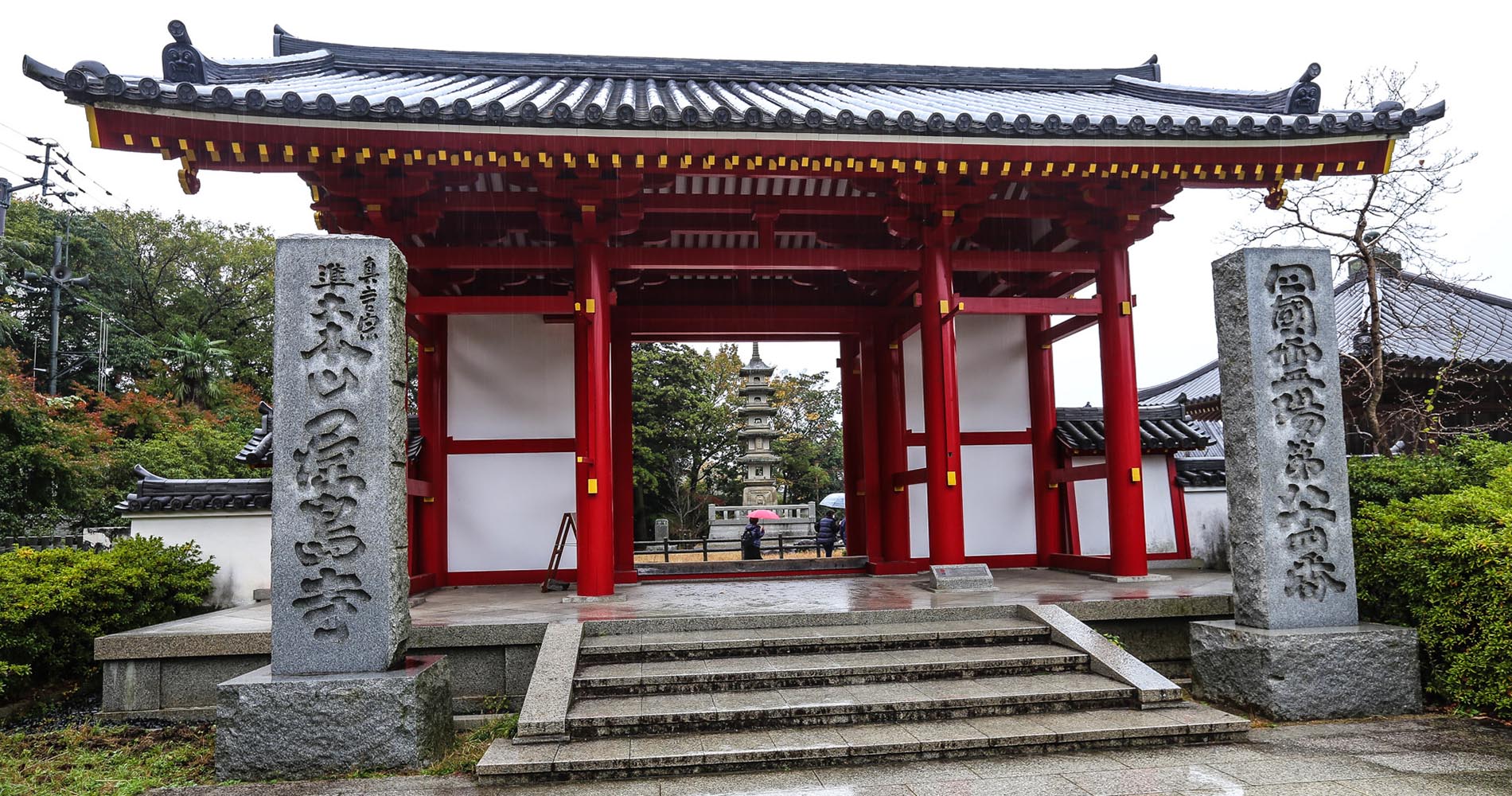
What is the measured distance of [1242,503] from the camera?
578cm

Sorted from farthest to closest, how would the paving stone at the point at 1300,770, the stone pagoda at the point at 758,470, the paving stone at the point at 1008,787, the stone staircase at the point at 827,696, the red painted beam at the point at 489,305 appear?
the stone pagoda at the point at 758,470
the red painted beam at the point at 489,305
the stone staircase at the point at 827,696
the paving stone at the point at 1300,770
the paving stone at the point at 1008,787

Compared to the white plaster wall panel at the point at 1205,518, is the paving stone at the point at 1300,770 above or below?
below

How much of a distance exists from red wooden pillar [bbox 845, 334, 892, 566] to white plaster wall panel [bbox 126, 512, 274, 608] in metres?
6.29

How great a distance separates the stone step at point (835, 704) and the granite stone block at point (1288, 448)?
4.49 feet

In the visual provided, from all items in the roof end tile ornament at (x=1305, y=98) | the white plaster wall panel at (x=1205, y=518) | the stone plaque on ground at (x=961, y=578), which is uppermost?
the roof end tile ornament at (x=1305, y=98)

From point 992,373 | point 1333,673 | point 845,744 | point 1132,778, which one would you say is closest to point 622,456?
point 992,373

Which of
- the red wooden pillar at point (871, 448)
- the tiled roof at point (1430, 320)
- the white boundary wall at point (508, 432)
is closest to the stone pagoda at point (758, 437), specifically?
the tiled roof at point (1430, 320)

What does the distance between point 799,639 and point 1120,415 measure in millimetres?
4023

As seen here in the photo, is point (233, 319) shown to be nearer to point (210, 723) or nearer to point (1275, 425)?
point (210, 723)

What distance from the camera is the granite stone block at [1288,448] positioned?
5617mm

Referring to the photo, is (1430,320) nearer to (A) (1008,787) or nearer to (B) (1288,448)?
(B) (1288,448)

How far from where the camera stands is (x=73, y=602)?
652cm

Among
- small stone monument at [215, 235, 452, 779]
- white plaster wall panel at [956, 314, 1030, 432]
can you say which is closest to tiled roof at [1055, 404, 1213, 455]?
white plaster wall panel at [956, 314, 1030, 432]

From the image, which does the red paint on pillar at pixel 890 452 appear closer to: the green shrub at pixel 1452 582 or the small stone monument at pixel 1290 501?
the small stone monument at pixel 1290 501
